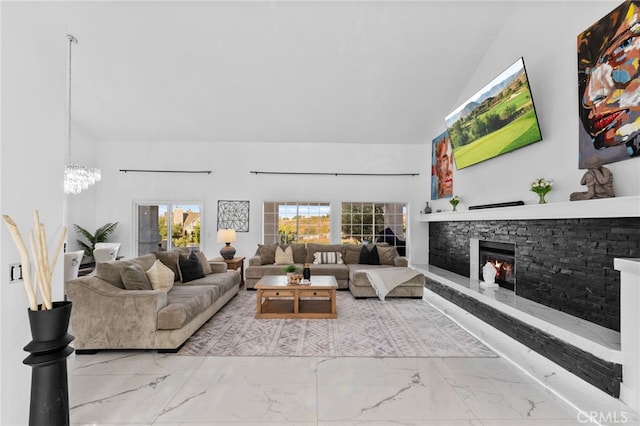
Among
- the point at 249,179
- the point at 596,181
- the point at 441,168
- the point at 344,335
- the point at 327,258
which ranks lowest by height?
the point at 344,335

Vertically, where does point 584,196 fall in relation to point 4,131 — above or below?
below

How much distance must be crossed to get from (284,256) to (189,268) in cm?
215

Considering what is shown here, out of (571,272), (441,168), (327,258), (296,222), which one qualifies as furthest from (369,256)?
(571,272)

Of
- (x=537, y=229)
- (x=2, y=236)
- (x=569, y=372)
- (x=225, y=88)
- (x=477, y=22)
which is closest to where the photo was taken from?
(x=2, y=236)

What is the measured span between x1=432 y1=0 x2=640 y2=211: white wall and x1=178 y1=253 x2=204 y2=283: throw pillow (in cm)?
456

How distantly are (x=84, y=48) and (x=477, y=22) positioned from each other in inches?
225

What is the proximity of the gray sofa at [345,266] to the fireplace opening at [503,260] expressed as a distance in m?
1.16

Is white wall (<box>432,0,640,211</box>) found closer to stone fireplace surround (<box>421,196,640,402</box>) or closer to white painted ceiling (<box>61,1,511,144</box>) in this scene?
stone fireplace surround (<box>421,196,640,402</box>)

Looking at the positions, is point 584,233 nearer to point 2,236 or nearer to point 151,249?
point 2,236

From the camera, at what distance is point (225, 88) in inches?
223

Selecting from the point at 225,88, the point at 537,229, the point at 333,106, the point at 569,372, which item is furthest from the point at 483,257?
the point at 225,88

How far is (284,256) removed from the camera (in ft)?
21.6

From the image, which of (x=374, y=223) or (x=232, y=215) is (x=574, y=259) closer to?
(x=374, y=223)

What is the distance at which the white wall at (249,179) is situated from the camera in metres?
7.30
